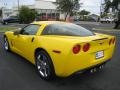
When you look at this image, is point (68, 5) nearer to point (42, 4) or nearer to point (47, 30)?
point (42, 4)

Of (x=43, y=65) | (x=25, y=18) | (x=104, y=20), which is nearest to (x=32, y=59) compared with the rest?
(x=43, y=65)

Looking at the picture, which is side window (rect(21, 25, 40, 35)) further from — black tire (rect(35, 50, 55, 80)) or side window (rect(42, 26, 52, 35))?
black tire (rect(35, 50, 55, 80))

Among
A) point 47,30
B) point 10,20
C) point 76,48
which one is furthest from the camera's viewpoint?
point 10,20

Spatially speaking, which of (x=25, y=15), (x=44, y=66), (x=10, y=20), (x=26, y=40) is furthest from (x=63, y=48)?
(x=25, y=15)

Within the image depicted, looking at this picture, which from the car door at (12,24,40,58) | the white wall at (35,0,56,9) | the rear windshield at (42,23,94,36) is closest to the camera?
the rear windshield at (42,23,94,36)

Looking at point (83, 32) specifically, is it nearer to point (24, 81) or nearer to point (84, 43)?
point (84, 43)

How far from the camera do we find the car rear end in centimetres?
501

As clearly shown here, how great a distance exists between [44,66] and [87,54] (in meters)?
1.12

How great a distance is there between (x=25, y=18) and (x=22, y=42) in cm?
3598

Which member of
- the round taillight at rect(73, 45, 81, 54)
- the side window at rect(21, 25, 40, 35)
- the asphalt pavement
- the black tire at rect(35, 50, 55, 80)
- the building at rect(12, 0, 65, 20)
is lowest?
the asphalt pavement

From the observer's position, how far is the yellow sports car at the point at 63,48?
16.6 feet

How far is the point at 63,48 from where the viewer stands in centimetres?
506

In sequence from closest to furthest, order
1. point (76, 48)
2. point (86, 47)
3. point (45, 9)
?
point (76, 48) → point (86, 47) → point (45, 9)

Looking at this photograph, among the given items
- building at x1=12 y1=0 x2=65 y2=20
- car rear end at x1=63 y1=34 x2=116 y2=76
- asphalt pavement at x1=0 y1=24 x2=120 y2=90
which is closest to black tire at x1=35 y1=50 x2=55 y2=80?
asphalt pavement at x1=0 y1=24 x2=120 y2=90
